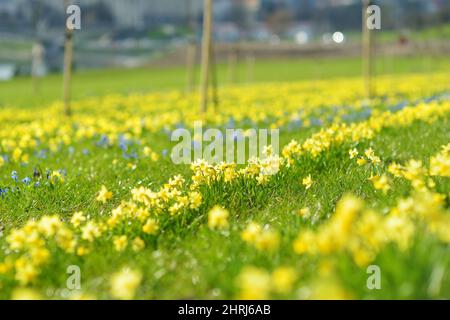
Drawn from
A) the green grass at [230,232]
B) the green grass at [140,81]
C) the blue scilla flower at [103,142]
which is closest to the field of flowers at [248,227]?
the green grass at [230,232]

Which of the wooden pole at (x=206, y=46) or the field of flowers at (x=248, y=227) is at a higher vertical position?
the wooden pole at (x=206, y=46)

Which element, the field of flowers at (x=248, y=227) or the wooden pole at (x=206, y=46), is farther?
the wooden pole at (x=206, y=46)

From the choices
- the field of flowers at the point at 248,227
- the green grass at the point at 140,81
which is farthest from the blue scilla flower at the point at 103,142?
the green grass at the point at 140,81

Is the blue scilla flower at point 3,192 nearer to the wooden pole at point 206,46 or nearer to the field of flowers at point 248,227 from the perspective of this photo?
the field of flowers at point 248,227

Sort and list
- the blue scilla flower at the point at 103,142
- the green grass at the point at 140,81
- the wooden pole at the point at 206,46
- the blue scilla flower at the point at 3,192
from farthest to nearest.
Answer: the green grass at the point at 140,81
the wooden pole at the point at 206,46
the blue scilla flower at the point at 103,142
the blue scilla flower at the point at 3,192

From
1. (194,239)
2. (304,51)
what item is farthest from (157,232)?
(304,51)

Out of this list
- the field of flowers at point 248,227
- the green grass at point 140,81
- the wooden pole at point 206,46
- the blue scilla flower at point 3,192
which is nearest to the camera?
the field of flowers at point 248,227

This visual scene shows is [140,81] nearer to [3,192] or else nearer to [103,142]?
[103,142]

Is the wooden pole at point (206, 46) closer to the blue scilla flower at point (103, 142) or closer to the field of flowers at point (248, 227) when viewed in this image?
the blue scilla flower at point (103, 142)

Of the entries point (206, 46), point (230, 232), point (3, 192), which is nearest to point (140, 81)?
point (206, 46)

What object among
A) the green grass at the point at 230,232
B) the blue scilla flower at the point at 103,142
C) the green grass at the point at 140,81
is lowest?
the green grass at the point at 230,232

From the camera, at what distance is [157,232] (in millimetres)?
4590

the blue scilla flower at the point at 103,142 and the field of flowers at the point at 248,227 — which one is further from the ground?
the blue scilla flower at the point at 103,142
